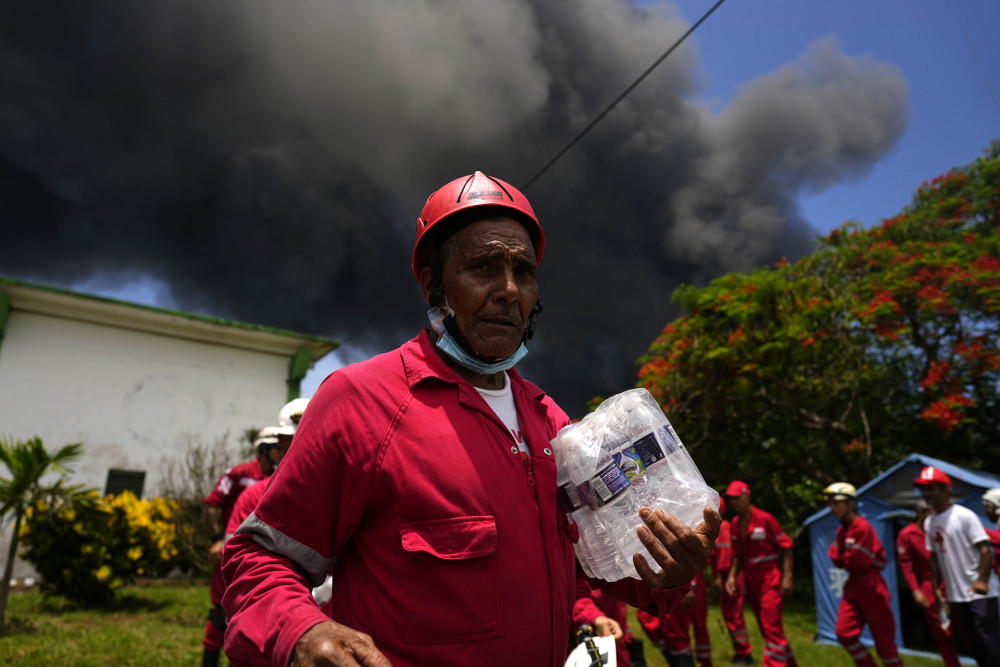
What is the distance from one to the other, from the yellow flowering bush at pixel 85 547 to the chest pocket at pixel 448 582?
10.3m

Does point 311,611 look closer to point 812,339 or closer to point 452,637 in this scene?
point 452,637

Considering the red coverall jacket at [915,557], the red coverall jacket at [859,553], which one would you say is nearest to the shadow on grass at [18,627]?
the red coverall jacket at [859,553]

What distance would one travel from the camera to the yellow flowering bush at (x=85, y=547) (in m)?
10.0

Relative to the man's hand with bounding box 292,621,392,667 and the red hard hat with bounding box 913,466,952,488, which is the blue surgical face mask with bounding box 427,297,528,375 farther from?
the red hard hat with bounding box 913,466,952,488

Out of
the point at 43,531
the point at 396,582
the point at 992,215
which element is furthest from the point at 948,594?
the point at 43,531

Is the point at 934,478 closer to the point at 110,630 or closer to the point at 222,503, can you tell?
the point at 222,503

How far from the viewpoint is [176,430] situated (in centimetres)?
1596

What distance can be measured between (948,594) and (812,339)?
6452 mm

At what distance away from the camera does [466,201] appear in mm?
1778

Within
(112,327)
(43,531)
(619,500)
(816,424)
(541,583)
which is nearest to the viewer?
(541,583)

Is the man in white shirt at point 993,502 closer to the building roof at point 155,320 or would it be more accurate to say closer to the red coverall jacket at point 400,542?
the red coverall jacket at point 400,542

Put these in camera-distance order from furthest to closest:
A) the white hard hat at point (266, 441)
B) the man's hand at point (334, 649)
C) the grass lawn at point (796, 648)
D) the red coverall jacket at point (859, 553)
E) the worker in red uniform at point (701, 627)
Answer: the grass lawn at point (796, 648) → the red coverall jacket at point (859, 553) → the worker in red uniform at point (701, 627) → the white hard hat at point (266, 441) → the man's hand at point (334, 649)

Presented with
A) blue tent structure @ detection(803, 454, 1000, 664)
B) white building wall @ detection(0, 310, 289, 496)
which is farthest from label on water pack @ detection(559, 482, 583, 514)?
white building wall @ detection(0, 310, 289, 496)

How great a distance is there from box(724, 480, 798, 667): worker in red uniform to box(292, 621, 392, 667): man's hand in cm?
792
